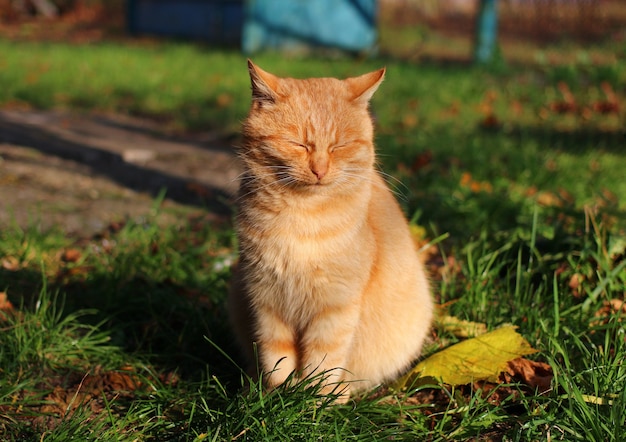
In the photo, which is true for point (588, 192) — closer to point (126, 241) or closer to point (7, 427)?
point (126, 241)

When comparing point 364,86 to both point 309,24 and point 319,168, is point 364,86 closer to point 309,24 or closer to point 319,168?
point 319,168

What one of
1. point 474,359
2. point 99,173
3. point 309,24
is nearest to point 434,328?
point 474,359

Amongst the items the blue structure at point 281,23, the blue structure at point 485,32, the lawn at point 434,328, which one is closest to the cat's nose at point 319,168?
the lawn at point 434,328

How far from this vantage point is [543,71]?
9.02 meters

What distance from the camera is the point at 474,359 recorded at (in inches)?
96.0

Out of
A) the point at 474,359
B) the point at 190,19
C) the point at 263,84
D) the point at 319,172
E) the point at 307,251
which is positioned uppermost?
the point at 263,84

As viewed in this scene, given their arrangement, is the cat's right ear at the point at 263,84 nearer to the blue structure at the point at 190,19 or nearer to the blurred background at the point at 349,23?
the blurred background at the point at 349,23

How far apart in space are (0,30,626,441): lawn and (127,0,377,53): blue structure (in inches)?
→ 249

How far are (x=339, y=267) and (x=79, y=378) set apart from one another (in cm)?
112

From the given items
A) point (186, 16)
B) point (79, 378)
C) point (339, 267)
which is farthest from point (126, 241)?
point (186, 16)

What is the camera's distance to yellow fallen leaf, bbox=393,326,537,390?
2352 mm

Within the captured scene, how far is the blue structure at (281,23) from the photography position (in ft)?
36.3

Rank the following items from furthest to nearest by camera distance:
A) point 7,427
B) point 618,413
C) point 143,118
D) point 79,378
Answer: point 143,118 < point 79,378 < point 7,427 < point 618,413

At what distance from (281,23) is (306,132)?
381 inches
